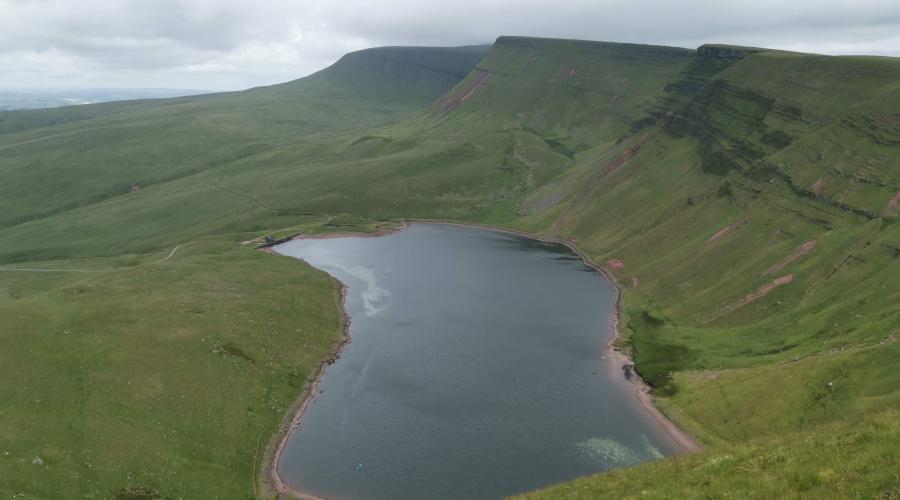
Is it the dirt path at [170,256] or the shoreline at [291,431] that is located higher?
the dirt path at [170,256]

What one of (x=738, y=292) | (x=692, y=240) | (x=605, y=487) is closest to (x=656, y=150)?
(x=692, y=240)

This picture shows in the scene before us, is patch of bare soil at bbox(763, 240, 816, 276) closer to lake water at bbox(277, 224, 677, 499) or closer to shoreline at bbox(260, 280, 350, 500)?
lake water at bbox(277, 224, 677, 499)

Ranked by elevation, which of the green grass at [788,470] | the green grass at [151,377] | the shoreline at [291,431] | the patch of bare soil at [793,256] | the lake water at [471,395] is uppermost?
the green grass at [788,470]

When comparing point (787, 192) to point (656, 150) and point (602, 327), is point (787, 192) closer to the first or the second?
point (602, 327)

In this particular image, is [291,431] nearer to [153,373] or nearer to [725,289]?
[153,373]

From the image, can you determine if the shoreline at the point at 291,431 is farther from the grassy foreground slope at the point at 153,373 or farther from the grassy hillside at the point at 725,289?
the grassy hillside at the point at 725,289

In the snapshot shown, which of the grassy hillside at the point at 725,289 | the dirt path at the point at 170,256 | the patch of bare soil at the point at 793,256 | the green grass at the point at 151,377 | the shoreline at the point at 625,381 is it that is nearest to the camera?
the grassy hillside at the point at 725,289

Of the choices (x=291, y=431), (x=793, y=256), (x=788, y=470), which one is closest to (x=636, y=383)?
(x=793, y=256)

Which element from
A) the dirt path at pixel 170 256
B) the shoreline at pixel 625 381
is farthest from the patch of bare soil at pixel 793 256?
the dirt path at pixel 170 256

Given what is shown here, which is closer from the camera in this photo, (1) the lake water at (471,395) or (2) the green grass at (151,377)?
(2) the green grass at (151,377)

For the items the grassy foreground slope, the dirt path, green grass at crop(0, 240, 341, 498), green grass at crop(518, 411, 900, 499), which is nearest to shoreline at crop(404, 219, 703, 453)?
green grass at crop(518, 411, 900, 499)
